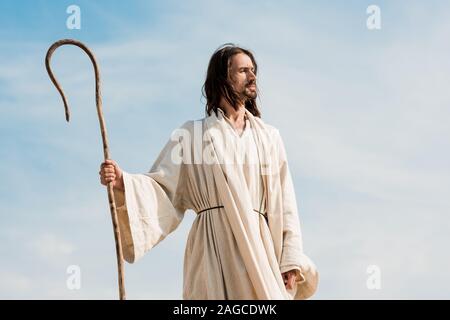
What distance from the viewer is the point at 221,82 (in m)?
9.50

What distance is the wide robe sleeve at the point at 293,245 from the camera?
9.08 meters

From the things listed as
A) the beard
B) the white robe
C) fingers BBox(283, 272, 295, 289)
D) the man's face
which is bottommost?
fingers BBox(283, 272, 295, 289)

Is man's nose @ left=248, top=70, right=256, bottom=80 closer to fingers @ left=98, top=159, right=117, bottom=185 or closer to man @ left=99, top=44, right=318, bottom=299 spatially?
man @ left=99, top=44, right=318, bottom=299

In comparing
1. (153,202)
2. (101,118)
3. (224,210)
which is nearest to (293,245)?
(224,210)

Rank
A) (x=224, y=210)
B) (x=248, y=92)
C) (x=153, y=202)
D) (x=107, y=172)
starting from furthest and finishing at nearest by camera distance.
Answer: (x=248, y=92) → (x=153, y=202) → (x=224, y=210) → (x=107, y=172)

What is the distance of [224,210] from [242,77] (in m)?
1.17

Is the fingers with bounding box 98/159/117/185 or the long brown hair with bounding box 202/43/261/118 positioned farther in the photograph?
the long brown hair with bounding box 202/43/261/118

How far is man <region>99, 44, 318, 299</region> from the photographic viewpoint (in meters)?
8.81

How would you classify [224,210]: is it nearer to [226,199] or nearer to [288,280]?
[226,199]

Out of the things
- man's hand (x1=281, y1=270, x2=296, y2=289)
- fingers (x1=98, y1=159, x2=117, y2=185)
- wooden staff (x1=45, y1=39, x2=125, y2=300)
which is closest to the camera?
wooden staff (x1=45, y1=39, x2=125, y2=300)

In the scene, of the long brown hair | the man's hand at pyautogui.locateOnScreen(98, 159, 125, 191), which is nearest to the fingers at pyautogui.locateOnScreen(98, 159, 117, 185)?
the man's hand at pyautogui.locateOnScreen(98, 159, 125, 191)

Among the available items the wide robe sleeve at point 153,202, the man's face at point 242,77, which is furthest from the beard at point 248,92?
the wide robe sleeve at point 153,202

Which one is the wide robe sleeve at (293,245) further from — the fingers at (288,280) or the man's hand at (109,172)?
the man's hand at (109,172)

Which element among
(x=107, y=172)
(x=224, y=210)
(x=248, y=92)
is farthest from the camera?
(x=248, y=92)
